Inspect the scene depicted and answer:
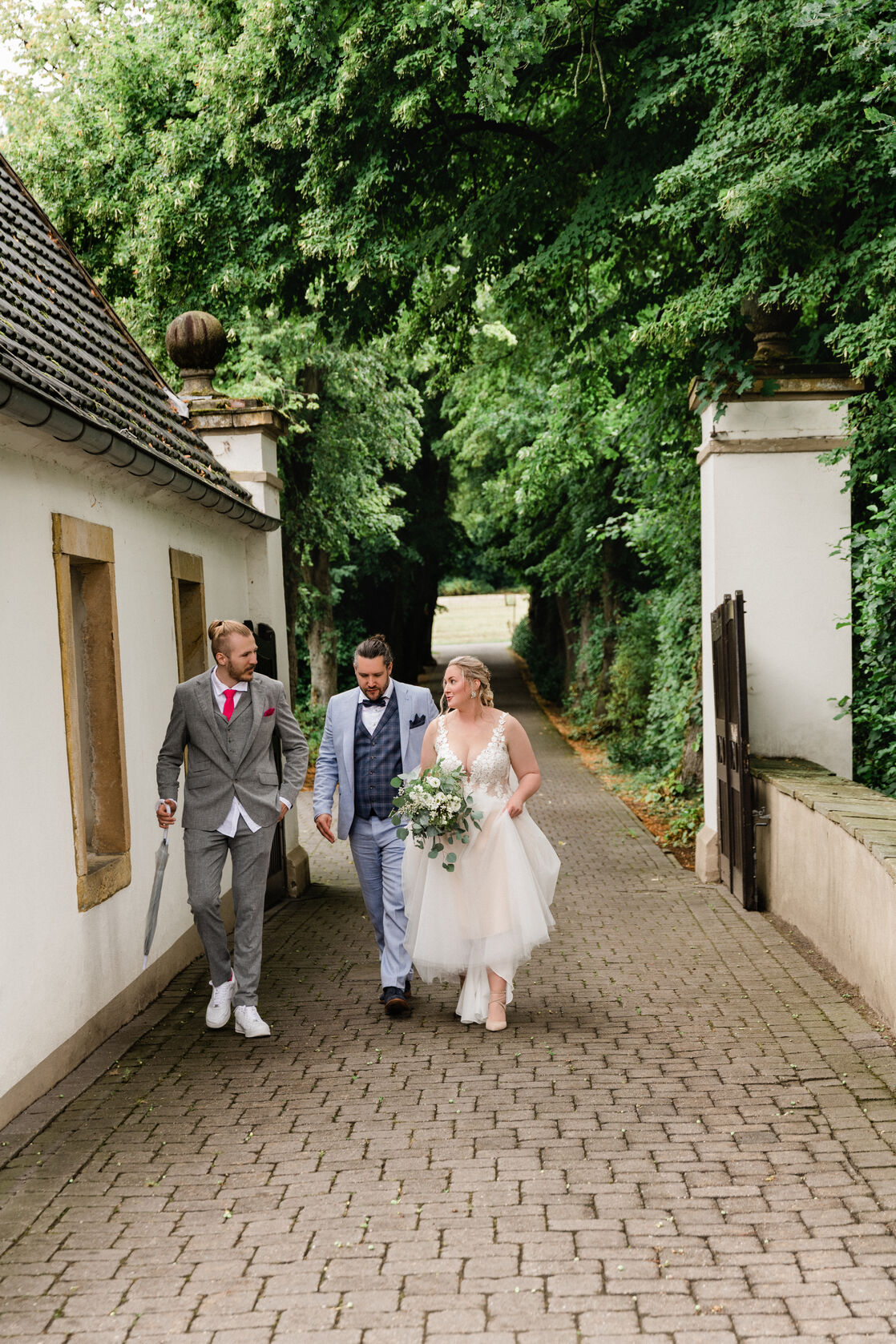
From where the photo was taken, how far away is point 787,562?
32.8 ft

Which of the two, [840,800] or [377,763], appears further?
[840,800]

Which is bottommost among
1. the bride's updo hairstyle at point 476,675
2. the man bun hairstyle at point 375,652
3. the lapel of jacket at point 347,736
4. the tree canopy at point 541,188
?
the lapel of jacket at point 347,736

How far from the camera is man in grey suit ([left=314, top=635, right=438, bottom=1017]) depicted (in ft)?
22.7

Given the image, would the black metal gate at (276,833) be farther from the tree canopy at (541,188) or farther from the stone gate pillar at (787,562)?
the stone gate pillar at (787,562)

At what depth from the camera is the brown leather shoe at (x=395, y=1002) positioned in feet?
22.3

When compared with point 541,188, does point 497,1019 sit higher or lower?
lower

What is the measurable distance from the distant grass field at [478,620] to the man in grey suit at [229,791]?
57266 millimetres

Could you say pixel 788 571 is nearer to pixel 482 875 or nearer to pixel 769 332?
pixel 769 332

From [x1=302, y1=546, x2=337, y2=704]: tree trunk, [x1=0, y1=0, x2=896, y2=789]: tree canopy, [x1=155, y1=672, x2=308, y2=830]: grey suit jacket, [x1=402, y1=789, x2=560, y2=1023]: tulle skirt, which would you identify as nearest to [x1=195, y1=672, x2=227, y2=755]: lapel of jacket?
[x1=155, y1=672, x2=308, y2=830]: grey suit jacket

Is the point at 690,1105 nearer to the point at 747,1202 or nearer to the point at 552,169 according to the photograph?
the point at 747,1202

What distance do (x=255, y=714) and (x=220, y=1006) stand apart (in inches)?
60.9

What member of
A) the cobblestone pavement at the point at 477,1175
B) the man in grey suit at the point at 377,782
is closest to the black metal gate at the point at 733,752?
the cobblestone pavement at the point at 477,1175

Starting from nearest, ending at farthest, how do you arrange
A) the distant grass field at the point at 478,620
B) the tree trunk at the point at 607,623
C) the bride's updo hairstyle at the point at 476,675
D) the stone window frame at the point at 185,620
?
the bride's updo hairstyle at the point at 476,675, the stone window frame at the point at 185,620, the tree trunk at the point at 607,623, the distant grass field at the point at 478,620

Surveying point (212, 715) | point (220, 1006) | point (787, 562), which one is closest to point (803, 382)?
point (787, 562)
